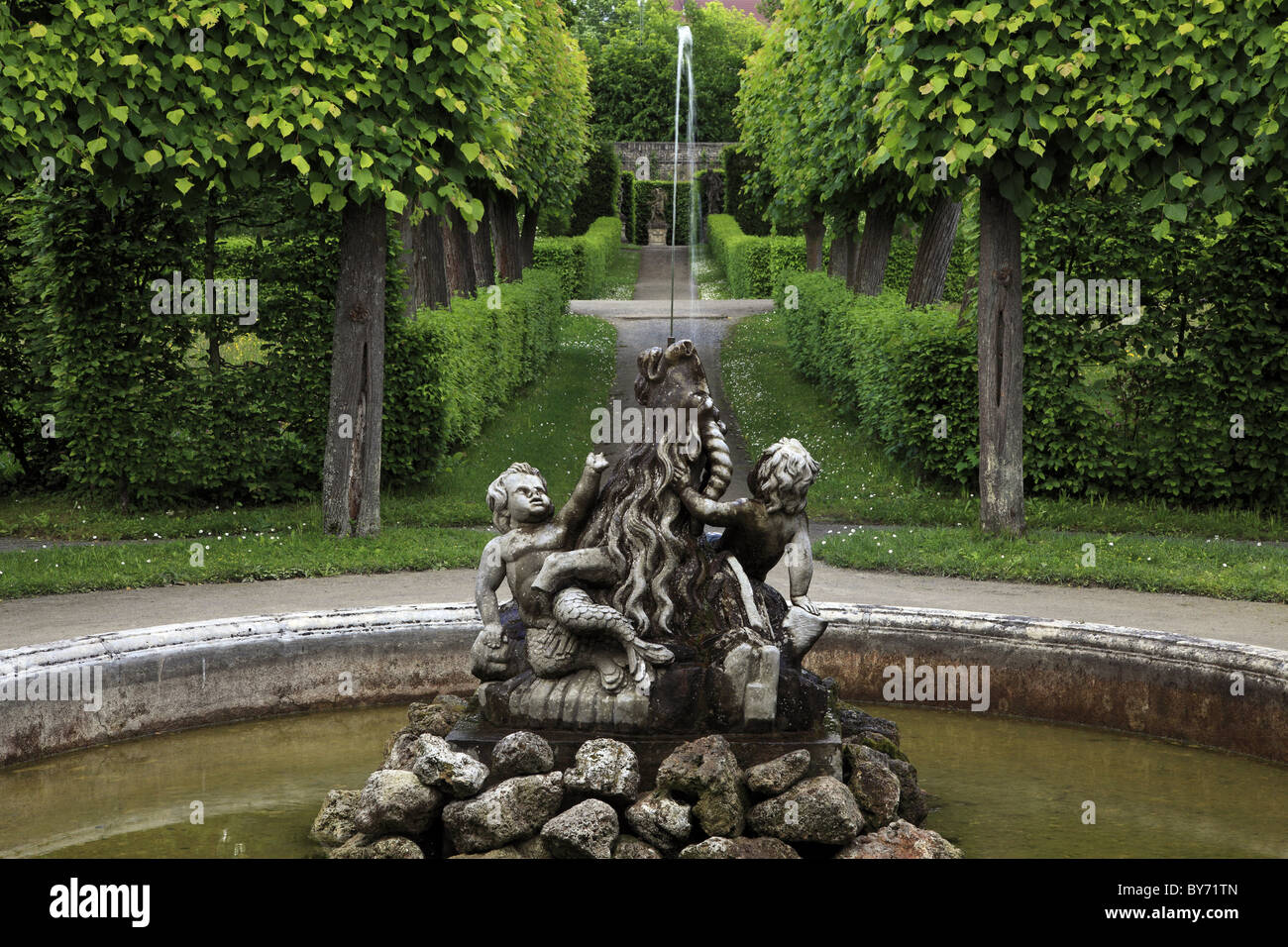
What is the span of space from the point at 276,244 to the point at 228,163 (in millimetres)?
3130

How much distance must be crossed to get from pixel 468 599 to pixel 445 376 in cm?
583

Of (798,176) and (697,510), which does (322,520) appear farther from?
(798,176)

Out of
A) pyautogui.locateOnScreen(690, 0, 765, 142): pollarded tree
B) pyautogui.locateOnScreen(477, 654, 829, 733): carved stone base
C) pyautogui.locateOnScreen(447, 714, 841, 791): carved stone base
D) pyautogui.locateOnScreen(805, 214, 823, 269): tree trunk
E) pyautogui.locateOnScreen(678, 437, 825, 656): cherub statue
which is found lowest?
pyautogui.locateOnScreen(447, 714, 841, 791): carved stone base

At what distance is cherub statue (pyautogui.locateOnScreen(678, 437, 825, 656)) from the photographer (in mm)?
5641

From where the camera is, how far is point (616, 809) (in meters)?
5.17

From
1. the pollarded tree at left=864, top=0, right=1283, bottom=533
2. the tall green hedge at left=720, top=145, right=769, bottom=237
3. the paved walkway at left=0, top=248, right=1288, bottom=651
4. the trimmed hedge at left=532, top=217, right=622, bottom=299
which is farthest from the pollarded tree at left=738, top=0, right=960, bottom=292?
the tall green hedge at left=720, top=145, right=769, bottom=237

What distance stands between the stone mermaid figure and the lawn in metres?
4.65

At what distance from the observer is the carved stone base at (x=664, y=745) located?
534 cm

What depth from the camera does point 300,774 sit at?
6289 mm

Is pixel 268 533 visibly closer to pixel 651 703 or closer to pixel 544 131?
pixel 651 703

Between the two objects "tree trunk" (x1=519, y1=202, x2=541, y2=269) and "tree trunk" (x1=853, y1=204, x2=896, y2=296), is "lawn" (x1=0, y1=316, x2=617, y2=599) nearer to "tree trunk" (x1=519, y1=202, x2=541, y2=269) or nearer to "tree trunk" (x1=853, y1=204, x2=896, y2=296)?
"tree trunk" (x1=853, y1=204, x2=896, y2=296)

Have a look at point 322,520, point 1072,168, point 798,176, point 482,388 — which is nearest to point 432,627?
point 322,520

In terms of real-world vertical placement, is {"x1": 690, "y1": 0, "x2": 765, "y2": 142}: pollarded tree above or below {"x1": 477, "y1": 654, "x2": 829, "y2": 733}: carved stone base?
above

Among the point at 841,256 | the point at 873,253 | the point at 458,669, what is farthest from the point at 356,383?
the point at 841,256
